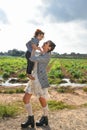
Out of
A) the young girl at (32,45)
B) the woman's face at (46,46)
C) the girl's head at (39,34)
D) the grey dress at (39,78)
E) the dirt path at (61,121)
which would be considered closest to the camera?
the young girl at (32,45)

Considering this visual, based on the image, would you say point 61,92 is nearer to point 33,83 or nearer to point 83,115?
point 83,115

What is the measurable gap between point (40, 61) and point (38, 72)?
26cm

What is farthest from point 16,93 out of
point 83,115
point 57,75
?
point 57,75

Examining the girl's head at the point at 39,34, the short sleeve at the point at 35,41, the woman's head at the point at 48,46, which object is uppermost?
the girl's head at the point at 39,34

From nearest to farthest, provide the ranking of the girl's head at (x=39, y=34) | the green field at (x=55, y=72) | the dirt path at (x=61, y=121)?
1. the girl's head at (x=39, y=34)
2. the dirt path at (x=61, y=121)
3. the green field at (x=55, y=72)

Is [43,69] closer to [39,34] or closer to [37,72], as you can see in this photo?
[37,72]

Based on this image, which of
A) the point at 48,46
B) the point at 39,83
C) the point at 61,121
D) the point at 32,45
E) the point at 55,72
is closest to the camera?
the point at 32,45

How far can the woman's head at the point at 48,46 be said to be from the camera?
8039mm

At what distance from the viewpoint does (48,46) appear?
806 cm

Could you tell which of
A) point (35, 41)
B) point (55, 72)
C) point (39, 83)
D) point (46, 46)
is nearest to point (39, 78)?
point (39, 83)

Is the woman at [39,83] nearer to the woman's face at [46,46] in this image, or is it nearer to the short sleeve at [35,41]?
the woman's face at [46,46]

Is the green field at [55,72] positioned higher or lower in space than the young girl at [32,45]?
lower

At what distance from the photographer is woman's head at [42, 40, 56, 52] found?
8.04 meters

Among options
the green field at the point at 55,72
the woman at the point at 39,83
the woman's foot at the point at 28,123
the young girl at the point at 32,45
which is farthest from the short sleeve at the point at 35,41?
the woman's foot at the point at 28,123
